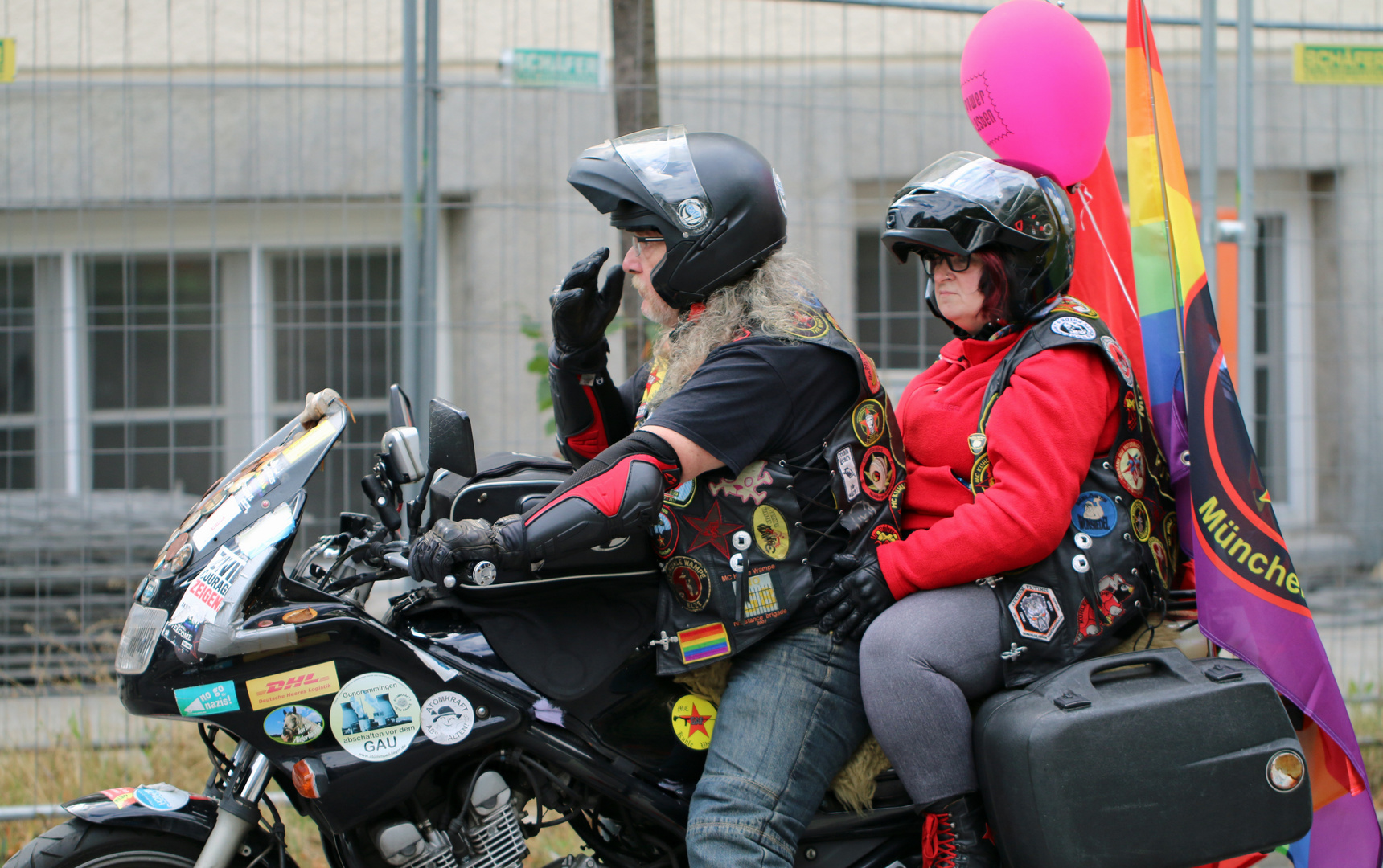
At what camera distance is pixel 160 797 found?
6.67 ft

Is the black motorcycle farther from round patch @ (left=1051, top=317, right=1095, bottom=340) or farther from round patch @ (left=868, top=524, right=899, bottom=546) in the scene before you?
round patch @ (left=1051, top=317, right=1095, bottom=340)

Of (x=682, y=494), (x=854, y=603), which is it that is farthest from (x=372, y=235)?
(x=854, y=603)

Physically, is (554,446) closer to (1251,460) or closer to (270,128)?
(270,128)

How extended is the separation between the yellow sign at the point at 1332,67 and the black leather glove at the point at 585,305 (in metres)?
3.26

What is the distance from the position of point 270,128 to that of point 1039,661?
15.0 ft

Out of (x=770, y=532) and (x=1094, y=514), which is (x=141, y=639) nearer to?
(x=770, y=532)

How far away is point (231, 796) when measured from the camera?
1.97 m

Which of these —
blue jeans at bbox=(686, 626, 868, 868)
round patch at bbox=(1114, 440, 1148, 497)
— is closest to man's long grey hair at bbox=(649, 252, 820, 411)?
blue jeans at bbox=(686, 626, 868, 868)

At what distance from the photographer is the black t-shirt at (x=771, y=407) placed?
2.02m

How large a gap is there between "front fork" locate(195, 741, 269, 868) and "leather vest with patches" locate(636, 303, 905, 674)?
0.75 m

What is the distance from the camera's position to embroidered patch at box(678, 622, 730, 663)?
2076mm

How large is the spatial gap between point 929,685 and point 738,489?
50 centimetres

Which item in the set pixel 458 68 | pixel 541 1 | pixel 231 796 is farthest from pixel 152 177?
pixel 231 796

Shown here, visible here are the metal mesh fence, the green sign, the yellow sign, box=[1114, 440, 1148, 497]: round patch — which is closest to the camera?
box=[1114, 440, 1148, 497]: round patch
